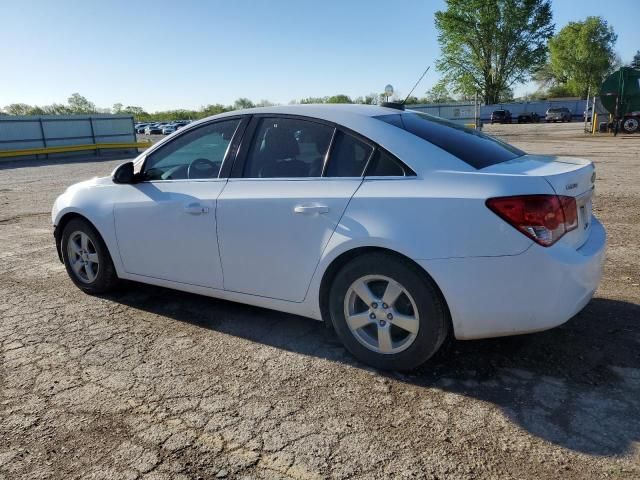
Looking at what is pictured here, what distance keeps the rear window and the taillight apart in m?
0.38

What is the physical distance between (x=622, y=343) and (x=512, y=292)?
121cm

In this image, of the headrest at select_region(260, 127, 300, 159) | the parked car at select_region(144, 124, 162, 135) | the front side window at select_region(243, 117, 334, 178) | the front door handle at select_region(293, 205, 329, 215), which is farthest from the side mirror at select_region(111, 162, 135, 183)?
the parked car at select_region(144, 124, 162, 135)

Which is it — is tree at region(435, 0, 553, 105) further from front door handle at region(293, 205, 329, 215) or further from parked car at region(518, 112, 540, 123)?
front door handle at region(293, 205, 329, 215)

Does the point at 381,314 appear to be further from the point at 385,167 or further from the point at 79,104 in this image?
the point at 79,104

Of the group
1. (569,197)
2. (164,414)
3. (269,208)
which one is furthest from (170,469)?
(569,197)

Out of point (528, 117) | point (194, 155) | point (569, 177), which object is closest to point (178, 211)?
point (194, 155)

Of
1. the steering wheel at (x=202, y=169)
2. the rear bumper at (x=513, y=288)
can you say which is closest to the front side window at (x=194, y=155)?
the steering wheel at (x=202, y=169)

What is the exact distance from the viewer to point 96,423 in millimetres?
2676

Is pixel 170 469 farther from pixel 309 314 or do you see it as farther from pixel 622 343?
pixel 622 343

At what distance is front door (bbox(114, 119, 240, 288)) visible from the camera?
3648 mm

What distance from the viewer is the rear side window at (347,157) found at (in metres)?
3.11

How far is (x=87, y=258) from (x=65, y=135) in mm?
26608

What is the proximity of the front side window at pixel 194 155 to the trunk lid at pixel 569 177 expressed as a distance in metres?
1.90

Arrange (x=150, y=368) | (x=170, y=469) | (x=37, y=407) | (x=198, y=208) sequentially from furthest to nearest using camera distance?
(x=198, y=208) → (x=150, y=368) → (x=37, y=407) → (x=170, y=469)
